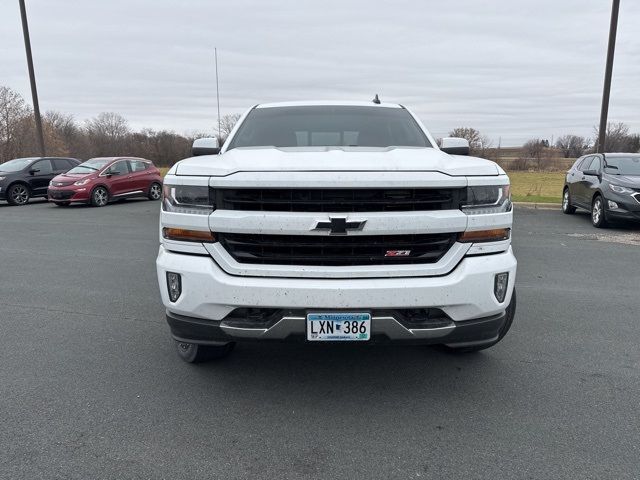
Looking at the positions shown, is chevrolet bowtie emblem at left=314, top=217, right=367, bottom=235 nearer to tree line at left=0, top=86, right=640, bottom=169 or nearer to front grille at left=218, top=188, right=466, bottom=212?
front grille at left=218, top=188, right=466, bottom=212

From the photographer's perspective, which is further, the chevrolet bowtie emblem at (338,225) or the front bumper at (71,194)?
the front bumper at (71,194)

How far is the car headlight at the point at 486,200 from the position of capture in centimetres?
280

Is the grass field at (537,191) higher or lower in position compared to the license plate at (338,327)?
lower

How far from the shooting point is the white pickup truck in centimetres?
267

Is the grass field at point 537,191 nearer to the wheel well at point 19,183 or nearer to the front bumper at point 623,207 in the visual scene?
the front bumper at point 623,207

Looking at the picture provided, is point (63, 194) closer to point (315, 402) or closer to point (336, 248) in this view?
point (315, 402)

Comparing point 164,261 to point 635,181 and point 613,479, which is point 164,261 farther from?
point 635,181

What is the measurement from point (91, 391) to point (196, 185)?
1.58m

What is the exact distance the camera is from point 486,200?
2848mm

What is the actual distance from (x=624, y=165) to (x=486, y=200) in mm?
9776

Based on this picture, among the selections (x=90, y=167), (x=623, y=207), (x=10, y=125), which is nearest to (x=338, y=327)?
(x=623, y=207)

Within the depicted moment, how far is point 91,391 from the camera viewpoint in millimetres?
3217

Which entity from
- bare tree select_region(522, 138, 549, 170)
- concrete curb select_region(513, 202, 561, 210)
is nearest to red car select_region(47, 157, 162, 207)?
concrete curb select_region(513, 202, 561, 210)

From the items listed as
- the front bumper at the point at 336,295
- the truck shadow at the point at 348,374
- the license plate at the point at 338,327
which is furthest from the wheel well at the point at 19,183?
the license plate at the point at 338,327
